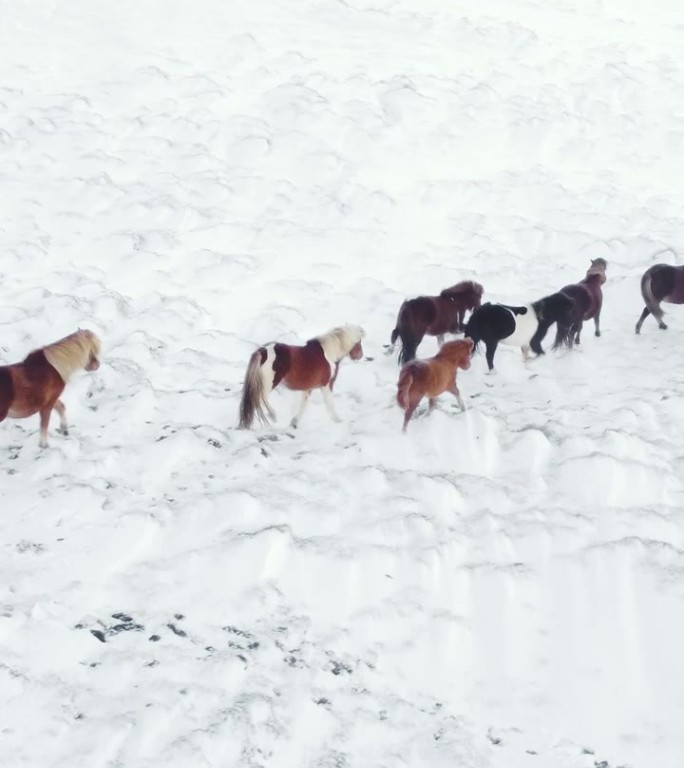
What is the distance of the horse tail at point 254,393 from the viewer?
6812 mm

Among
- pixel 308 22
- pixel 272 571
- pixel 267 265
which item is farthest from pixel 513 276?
pixel 308 22

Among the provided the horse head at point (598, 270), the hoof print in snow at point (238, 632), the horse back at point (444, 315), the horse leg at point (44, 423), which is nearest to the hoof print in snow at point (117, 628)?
the hoof print in snow at point (238, 632)

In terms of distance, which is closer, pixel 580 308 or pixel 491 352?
pixel 491 352

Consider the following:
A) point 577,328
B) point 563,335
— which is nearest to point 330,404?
point 563,335

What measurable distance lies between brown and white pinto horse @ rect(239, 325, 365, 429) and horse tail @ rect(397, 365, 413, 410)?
0.67 metres

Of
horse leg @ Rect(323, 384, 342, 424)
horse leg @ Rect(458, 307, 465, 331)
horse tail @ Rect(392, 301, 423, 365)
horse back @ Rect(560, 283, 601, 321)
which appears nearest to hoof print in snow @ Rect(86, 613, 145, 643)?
horse leg @ Rect(323, 384, 342, 424)

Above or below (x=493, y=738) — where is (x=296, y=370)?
above

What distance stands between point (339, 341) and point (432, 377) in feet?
→ 3.02

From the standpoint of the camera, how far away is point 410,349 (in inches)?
324

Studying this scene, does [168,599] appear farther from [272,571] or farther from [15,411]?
[15,411]

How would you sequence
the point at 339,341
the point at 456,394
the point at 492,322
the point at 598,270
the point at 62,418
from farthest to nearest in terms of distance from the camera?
the point at 598,270
the point at 492,322
the point at 456,394
the point at 339,341
the point at 62,418

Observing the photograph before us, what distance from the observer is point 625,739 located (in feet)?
14.6

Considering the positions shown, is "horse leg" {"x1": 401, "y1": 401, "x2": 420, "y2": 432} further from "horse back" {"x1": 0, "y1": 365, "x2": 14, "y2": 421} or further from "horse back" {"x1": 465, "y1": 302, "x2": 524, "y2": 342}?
"horse back" {"x1": 0, "y1": 365, "x2": 14, "y2": 421}

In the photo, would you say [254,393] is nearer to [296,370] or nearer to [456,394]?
[296,370]
